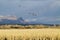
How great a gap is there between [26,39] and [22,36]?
34cm

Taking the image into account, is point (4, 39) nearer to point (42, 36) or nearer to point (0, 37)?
point (0, 37)

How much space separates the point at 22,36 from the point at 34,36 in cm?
43

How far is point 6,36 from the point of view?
27.5ft

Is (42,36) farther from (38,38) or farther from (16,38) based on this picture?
(16,38)

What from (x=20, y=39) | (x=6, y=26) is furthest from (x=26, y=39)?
(x=6, y=26)

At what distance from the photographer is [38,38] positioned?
8281 millimetres

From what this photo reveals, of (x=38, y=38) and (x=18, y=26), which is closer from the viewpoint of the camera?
(x=38, y=38)

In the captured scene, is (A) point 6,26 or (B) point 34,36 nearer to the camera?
(B) point 34,36

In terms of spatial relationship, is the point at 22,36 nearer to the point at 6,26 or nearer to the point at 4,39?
the point at 4,39

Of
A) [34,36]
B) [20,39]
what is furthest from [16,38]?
[34,36]

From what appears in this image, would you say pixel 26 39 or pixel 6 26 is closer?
pixel 26 39

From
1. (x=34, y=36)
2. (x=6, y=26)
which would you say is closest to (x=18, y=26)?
(x=6, y=26)

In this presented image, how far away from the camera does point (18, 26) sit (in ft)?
63.7

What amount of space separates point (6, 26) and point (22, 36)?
1091cm
